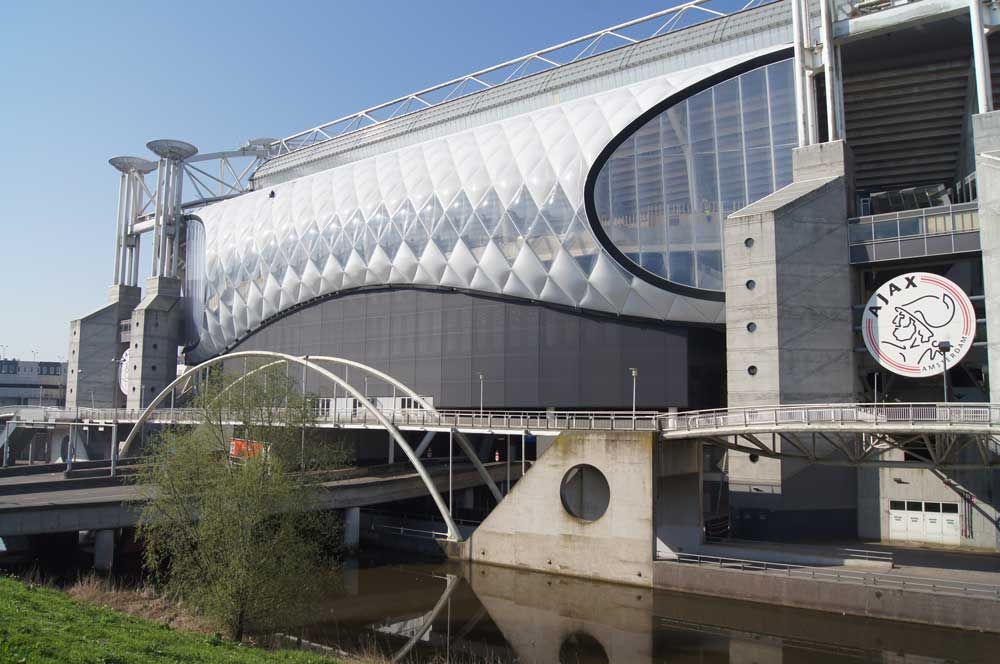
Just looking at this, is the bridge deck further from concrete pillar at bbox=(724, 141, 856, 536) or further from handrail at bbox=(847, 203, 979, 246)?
handrail at bbox=(847, 203, 979, 246)

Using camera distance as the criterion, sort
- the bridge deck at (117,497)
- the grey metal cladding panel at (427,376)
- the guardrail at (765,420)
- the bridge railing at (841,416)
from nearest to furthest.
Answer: the bridge railing at (841,416) → the guardrail at (765,420) → the bridge deck at (117,497) → the grey metal cladding panel at (427,376)

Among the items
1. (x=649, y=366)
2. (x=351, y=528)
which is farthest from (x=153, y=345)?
(x=649, y=366)

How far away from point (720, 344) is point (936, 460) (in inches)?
788

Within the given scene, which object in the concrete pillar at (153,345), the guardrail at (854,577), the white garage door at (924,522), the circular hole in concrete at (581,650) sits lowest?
the circular hole in concrete at (581,650)

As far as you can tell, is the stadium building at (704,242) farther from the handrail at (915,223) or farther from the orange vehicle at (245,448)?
the orange vehicle at (245,448)

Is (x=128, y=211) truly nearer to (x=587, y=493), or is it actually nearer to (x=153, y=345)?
(x=153, y=345)

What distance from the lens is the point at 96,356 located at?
9612 cm

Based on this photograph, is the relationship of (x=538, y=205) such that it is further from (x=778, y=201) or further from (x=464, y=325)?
(x=778, y=201)

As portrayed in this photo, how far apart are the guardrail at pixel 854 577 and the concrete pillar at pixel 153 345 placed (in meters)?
72.1

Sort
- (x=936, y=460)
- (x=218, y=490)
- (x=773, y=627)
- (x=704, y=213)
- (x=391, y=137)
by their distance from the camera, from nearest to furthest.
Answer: (x=218, y=490) < (x=773, y=627) < (x=936, y=460) < (x=704, y=213) < (x=391, y=137)

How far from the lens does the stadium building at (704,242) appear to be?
40000 millimetres

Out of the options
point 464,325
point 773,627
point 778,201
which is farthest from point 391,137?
point 773,627

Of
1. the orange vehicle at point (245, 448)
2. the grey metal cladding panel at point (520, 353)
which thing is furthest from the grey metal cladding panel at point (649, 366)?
the orange vehicle at point (245, 448)

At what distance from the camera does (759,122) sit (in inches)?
1908
